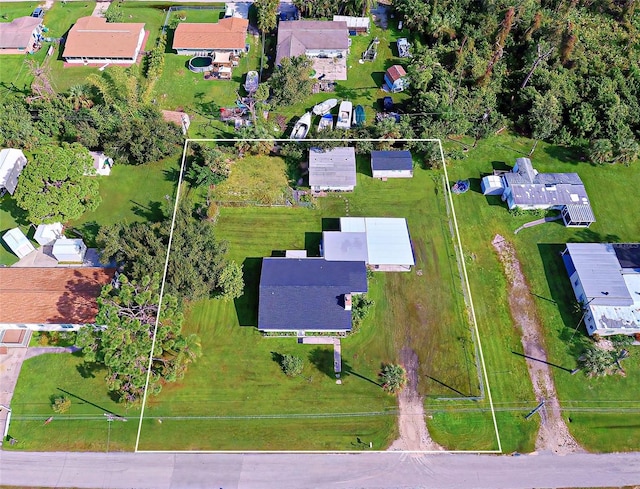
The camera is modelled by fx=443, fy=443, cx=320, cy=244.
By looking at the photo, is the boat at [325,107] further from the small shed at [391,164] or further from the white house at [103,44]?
the white house at [103,44]

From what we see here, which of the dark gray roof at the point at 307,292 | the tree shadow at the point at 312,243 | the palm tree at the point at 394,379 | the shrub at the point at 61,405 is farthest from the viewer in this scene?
the tree shadow at the point at 312,243

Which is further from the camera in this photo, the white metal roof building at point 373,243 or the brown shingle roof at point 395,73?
the brown shingle roof at point 395,73

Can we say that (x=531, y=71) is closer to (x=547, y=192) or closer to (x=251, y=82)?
(x=547, y=192)

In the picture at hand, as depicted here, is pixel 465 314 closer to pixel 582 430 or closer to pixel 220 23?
pixel 582 430

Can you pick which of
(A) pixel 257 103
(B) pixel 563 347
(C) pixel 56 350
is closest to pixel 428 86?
(A) pixel 257 103

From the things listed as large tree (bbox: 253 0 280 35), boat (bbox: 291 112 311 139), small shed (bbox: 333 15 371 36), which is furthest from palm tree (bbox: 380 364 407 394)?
large tree (bbox: 253 0 280 35)

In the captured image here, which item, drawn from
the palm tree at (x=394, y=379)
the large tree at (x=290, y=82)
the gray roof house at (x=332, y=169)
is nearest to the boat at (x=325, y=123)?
the gray roof house at (x=332, y=169)
